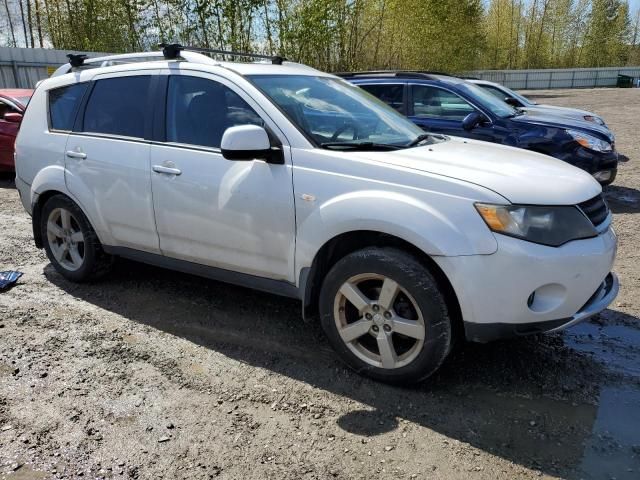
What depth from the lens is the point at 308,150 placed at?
319cm

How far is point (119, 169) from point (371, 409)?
7.87ft

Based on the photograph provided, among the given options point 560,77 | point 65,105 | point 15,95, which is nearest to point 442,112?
point 65,105

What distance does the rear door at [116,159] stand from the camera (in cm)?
387

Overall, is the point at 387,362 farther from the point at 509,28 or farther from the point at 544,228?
the point at 509,28

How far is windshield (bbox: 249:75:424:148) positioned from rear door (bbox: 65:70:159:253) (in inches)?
38.5

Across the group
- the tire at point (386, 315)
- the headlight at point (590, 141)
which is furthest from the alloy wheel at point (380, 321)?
the headlight at point (590, 141)

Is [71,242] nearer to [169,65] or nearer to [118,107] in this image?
[118,107]

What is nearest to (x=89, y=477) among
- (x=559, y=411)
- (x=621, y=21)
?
(x=559, y=411)

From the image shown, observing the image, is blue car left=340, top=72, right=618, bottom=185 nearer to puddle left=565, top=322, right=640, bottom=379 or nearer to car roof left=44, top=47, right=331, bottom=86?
car roof left=44, top=47, right=331, bottom=86

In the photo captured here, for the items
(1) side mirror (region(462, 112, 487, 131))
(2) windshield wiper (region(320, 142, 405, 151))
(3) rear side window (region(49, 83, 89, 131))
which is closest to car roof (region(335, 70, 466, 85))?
(1) side mirror (region(462, 112, 487, 131))

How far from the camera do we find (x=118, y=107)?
4.09m

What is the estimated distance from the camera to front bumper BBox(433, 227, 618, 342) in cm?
266

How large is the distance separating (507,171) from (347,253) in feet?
3.23

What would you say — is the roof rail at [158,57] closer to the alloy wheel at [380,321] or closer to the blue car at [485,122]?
the alloy wheel at [380,321]
